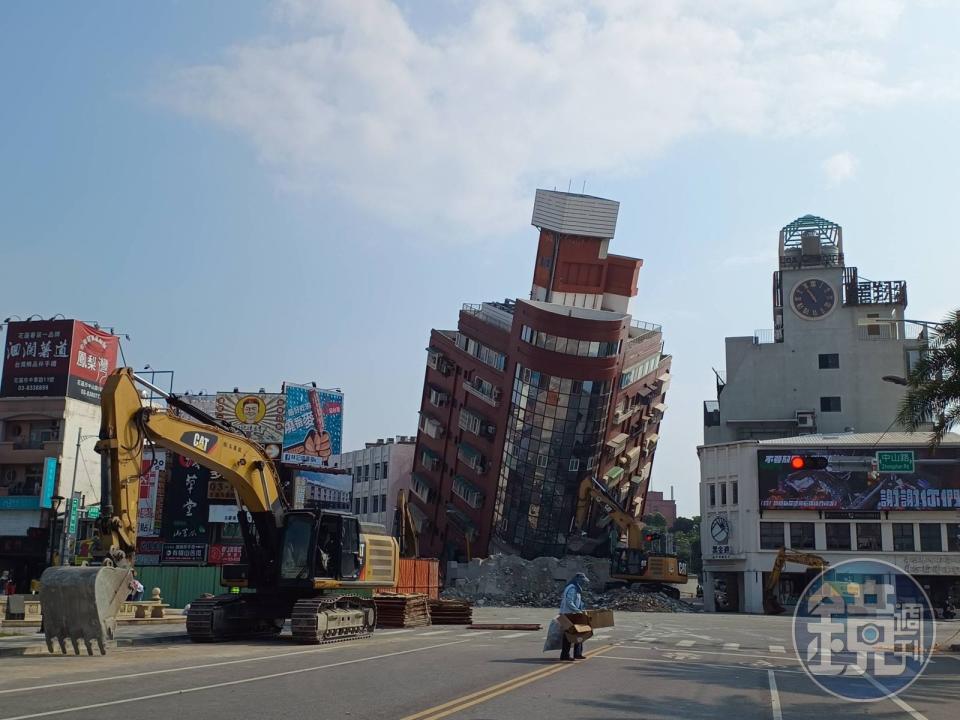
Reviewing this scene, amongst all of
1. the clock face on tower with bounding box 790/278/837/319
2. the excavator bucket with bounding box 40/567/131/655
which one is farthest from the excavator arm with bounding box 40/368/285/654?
the clock face on tower with bounding box 790/278/837/319

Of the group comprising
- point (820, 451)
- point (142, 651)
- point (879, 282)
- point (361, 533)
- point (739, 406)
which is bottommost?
point (142, 651)

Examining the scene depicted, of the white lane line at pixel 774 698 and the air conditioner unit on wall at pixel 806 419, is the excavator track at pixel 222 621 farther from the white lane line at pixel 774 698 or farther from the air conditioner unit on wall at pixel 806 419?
the air conditioner unit on wall at pixel 806 419

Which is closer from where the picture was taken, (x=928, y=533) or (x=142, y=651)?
(x=142, y=651)

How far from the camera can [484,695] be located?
1376 cm

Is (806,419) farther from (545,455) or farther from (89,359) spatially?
(89,359)

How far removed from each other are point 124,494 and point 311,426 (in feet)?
183

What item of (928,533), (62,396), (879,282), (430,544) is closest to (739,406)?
(879,282)

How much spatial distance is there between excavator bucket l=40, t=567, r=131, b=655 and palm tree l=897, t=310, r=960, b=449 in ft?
78.7

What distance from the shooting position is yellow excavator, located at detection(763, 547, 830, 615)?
6069cm

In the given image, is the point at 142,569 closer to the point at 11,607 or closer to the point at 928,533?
the point at 11,607

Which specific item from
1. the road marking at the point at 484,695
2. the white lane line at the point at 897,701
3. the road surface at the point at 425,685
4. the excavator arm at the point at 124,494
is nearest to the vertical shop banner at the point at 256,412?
the excavator arm at the point at 124,494

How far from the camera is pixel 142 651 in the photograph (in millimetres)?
20938

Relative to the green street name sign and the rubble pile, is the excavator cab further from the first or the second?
the green street name sign

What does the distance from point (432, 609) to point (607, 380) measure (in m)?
→ 43.3
